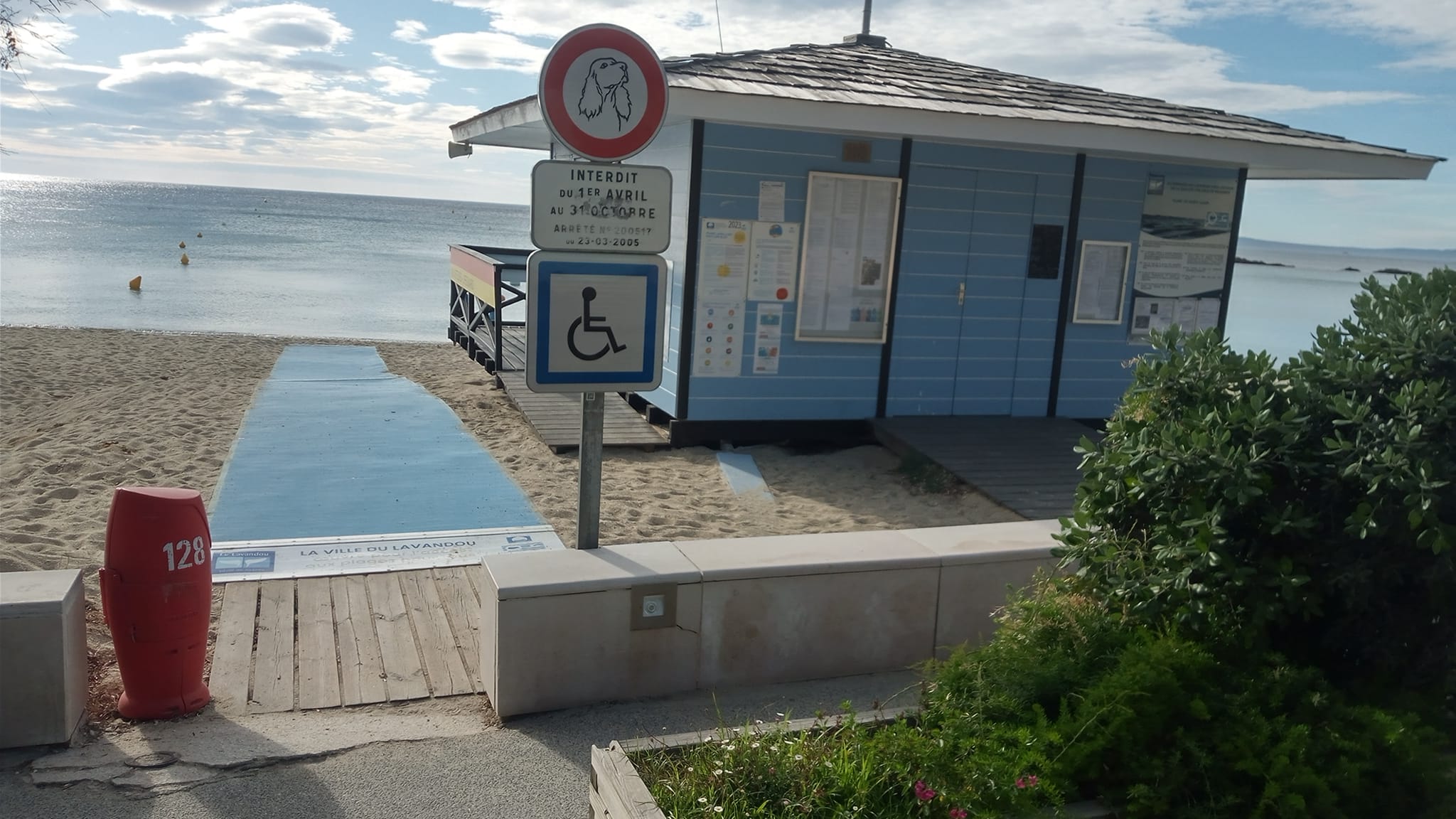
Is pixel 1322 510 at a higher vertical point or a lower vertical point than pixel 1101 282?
lower

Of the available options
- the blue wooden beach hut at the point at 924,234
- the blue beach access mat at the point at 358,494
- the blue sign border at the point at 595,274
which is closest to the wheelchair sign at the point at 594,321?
the blue sign border at the point at 595,274

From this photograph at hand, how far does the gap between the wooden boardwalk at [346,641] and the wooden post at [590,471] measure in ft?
1.51

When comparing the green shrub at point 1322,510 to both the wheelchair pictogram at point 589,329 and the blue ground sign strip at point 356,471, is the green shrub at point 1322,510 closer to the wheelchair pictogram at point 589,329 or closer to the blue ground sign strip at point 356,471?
the wheelchair pictogram at point 589,329

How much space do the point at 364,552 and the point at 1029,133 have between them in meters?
5.94

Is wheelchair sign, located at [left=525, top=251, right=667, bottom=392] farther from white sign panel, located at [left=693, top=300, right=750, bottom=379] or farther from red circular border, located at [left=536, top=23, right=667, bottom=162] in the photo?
white sign panel, located at [left=693, top=300, right=750, bottom=379]

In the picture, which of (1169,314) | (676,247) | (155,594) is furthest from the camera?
(1169,314)

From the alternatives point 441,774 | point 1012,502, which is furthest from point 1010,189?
point 441,774

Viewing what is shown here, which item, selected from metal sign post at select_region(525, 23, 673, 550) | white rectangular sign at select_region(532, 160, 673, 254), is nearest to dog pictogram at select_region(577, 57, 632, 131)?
metal sign post at select_region(525, 23, 673, 550)

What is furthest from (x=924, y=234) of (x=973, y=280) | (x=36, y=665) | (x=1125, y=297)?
(x=36, y=665)

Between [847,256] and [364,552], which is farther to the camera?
[847,256]

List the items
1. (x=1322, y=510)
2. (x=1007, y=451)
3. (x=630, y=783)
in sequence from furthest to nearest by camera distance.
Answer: (x=1007, y=451) < (x=1322, y=510) < (x=630, y=783)

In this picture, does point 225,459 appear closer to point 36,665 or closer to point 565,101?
point 36,665

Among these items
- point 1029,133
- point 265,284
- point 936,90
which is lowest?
point 265,284

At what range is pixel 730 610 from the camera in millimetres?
4262
